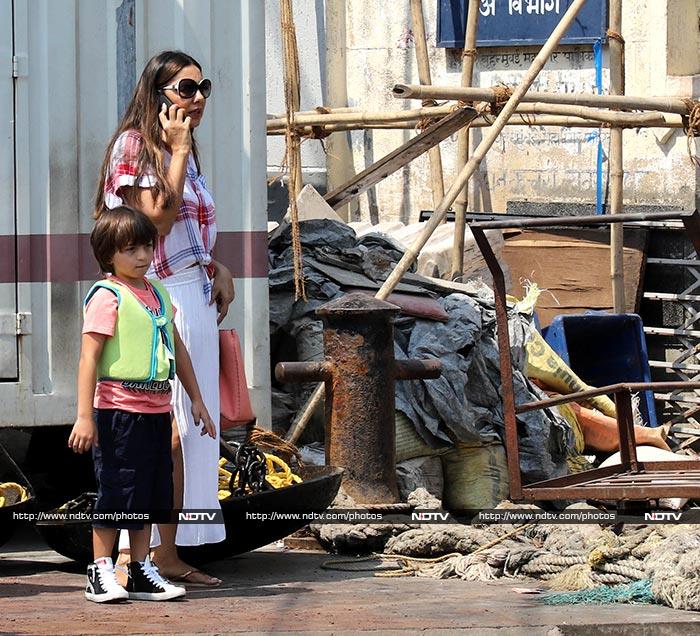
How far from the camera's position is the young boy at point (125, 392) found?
447 cm

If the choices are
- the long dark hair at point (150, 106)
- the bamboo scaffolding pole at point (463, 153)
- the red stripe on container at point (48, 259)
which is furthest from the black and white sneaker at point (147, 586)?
the bamboo scaffolding pole at point (463, 153)

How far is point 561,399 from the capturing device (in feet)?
17.5

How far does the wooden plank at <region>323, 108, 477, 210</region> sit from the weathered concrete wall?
2397 millimetres

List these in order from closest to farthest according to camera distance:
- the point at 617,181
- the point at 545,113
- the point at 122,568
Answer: the point at 122,568
the point at 545,113
the point at 617,181

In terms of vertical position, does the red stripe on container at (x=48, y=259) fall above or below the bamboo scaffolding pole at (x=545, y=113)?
below

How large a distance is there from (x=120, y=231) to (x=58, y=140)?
1.54 meters

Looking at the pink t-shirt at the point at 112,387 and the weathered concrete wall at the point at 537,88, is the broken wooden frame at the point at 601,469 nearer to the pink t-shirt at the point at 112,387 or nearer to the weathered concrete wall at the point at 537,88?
the pink t-shirt at the point at 112,387

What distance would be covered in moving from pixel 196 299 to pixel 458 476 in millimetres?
2503

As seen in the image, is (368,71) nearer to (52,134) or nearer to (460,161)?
(460,161)

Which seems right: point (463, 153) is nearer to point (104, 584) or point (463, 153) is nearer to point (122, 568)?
point (122, 568)

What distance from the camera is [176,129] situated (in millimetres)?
4762

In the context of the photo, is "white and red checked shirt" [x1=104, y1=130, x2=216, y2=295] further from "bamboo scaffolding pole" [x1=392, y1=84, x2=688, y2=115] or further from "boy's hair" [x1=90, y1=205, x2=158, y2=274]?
"bamboo scaffolding pole" [x1=392, y1=84, x2=688, y2=115]

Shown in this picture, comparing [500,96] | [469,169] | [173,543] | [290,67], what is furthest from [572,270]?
[173,543]

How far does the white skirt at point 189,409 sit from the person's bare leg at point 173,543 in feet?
0.06
